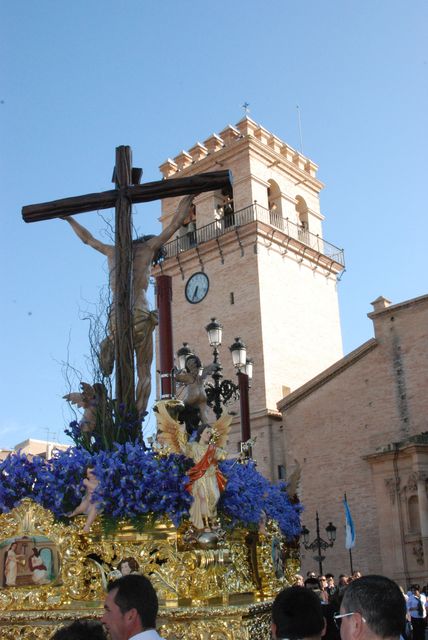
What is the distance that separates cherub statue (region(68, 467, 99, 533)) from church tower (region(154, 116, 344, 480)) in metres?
26.9

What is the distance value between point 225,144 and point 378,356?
51.0ft

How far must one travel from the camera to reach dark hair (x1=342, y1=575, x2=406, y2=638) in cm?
299

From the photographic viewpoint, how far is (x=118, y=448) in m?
6.12

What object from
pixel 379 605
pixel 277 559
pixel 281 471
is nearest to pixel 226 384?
pixel 277 559

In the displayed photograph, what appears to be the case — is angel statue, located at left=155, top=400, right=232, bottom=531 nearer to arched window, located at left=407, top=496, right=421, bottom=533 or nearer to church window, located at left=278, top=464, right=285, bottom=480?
arched window, located at left=407, top=496, right=421, bottom=533

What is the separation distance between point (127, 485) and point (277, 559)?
2.01m

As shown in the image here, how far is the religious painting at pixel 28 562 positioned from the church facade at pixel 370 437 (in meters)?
22.2

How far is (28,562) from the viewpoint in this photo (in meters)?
5.78

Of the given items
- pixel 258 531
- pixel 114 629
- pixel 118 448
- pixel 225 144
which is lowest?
pixel 114 629

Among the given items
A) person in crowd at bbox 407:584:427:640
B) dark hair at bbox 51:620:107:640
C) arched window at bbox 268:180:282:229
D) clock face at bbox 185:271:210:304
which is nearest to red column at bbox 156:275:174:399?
dark hair at bbox 51:620:107:640

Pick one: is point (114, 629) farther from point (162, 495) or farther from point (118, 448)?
point (118, 448)

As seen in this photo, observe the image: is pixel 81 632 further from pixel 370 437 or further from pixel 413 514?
pixel 370 437

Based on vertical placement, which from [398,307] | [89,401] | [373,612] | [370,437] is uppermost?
[398,307]

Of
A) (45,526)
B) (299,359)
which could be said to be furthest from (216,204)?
(45,526)
